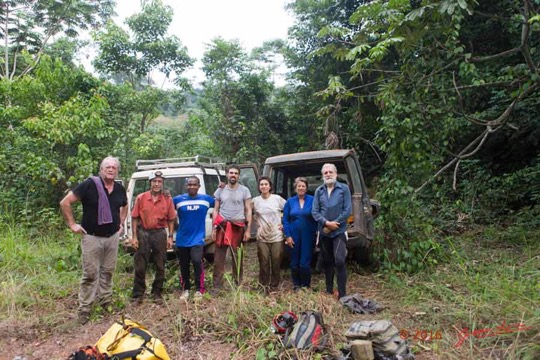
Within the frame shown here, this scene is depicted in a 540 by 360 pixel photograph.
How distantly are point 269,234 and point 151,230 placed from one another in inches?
53.8

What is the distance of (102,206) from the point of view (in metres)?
4.43

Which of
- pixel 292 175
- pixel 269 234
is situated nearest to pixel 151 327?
pixel 269 234

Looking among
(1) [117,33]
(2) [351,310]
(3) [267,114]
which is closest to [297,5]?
(3) [267,114]

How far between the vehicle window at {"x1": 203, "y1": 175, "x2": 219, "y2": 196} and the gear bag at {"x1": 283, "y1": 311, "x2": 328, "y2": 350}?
3575 mm

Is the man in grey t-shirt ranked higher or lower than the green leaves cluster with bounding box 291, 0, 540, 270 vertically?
lower

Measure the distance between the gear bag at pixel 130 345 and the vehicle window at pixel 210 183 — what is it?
11.7 feet

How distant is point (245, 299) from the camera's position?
4000 millimetres

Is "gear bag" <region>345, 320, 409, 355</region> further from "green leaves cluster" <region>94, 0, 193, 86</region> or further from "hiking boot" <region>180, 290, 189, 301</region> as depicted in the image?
"green leaves cluster" <region>94, 0, 193, 86</region>

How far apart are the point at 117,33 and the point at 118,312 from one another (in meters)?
9.08

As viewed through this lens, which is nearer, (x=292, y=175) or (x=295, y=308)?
(x=295, y=308)

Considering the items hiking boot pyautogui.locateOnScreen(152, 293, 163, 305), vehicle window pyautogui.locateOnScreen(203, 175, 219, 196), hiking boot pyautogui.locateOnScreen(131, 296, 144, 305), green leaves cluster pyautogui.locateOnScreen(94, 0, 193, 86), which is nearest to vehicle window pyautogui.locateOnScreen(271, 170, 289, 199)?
vehicle window pyautogui.locateOnScreen(203, 175, 219, 196)

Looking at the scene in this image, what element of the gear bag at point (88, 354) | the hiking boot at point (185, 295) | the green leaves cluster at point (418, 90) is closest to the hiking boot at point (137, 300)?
the hiking boot at point (185, 295)

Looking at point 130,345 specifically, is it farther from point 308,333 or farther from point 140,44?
point 140,44

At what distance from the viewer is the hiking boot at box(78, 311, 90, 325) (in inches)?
172
